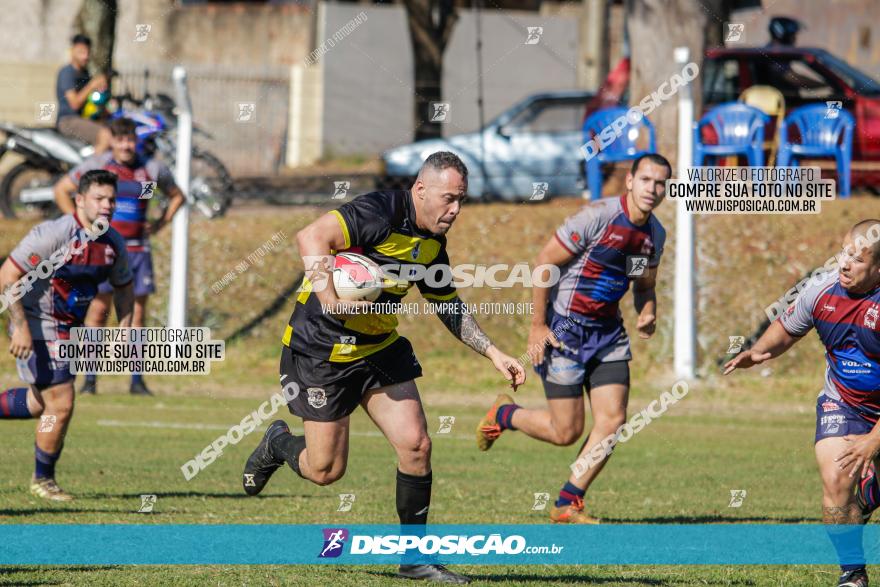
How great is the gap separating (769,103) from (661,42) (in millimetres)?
1581

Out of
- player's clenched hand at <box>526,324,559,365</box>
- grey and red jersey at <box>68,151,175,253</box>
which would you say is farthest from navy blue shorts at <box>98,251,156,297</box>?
player's clenched hand at <box>526,324,559,365</box>

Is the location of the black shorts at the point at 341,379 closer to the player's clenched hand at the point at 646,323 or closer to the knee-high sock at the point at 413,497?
the knee-high sock at the point at 413,497

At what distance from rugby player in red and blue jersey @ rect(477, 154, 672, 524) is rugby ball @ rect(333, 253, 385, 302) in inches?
100

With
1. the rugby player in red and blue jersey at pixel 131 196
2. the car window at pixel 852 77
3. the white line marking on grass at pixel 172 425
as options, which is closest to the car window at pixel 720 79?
the car window at pixel 852 77

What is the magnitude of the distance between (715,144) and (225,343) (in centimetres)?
650

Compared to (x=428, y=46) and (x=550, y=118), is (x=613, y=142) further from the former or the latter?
(x=428, y=46)

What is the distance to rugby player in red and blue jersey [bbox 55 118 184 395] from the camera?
12945mm

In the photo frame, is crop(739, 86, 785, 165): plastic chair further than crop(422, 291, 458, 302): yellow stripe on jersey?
Yes

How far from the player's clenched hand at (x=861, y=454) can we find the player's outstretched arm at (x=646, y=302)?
2527mm

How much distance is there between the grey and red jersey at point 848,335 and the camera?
7.01m

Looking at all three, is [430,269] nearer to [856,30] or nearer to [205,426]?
[205,426]

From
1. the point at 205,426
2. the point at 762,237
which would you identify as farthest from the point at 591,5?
the point at 205,426

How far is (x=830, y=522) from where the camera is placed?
693 cm

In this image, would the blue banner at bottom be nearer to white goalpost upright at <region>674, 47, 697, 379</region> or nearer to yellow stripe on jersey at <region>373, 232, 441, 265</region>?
yellow stripe on jersey at <region>373, 232, 441, 265</region>
